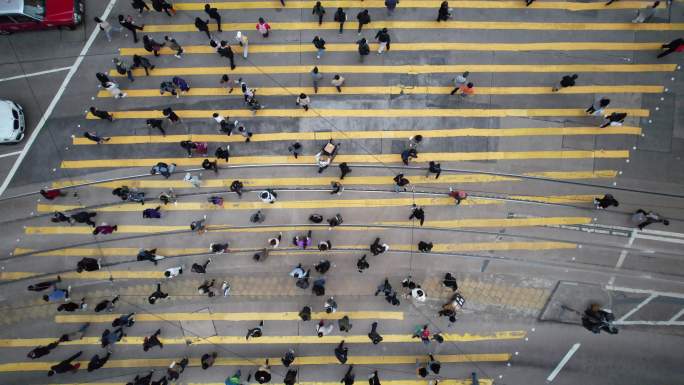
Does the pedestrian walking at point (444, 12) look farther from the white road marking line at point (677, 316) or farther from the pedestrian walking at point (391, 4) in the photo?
the white road marking line at point (677, 316)

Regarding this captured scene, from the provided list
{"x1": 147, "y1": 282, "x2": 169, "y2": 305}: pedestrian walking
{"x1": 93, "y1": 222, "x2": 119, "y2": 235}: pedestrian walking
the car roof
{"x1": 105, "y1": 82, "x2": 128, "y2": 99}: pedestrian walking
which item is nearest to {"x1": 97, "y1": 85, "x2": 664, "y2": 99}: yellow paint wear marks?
{"x1": 105, "y1": 82, "x2": 128, "y2": 99}: pedestrian walking

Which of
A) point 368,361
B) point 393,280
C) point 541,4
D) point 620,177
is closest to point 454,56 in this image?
point 541,4

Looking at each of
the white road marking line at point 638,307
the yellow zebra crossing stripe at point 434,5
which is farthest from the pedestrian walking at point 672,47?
the white road marking line at point 638,307

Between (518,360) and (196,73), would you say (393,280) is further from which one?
(196,73)

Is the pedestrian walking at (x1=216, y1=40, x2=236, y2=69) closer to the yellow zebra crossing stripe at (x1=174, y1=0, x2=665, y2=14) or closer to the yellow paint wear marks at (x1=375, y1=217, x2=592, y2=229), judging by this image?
the yellow zebra crossing stripe at (x1=174, y1=0, x2=665, y2=14)

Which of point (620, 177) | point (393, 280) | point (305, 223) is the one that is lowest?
point (393, 280)
